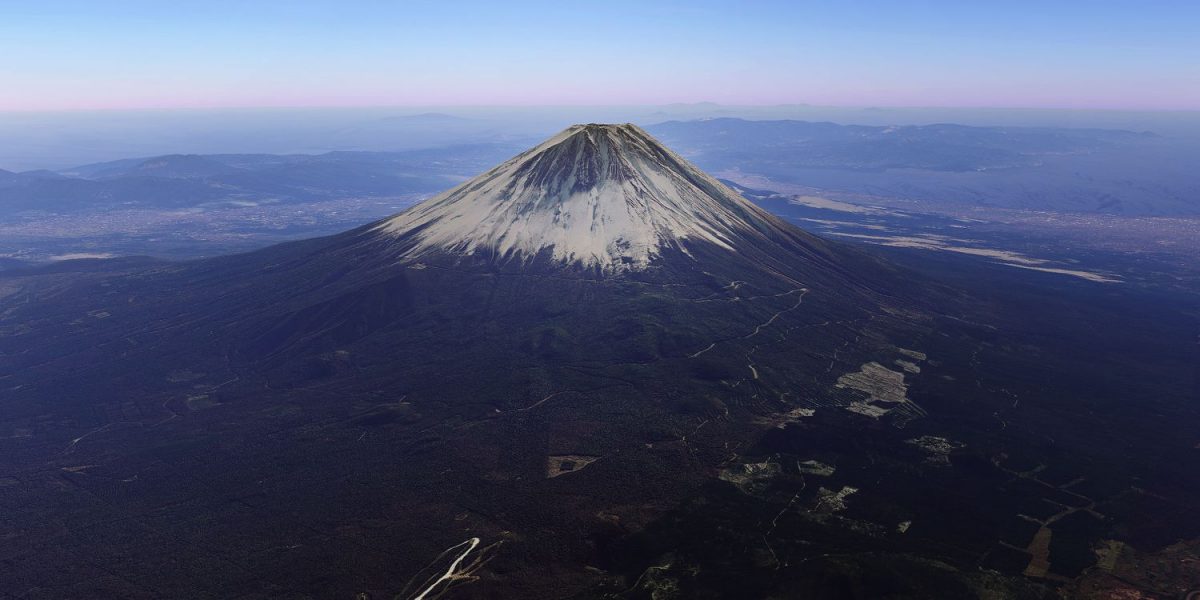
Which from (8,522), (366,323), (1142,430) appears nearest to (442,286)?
(366,323)

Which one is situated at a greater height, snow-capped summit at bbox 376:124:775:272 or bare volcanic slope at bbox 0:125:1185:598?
snow-capped summit at bbox 376:124:775:272

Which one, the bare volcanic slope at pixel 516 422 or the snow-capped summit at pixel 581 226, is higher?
the snow-capped summit at pixel 581 226

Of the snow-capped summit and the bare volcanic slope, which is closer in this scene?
the bare volcanic slope

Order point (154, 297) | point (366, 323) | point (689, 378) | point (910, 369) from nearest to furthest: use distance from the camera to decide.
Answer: point (689, 378), point (910, 369), point (366, 323), point (154, 297)

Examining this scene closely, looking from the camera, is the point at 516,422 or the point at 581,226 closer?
the point at 516,422

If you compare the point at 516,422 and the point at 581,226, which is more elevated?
the point at 581,226

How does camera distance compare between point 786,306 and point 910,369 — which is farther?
point 786,306

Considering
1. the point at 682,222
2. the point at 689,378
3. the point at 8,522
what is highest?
the point at 682,222

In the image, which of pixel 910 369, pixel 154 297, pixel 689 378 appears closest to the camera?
pixel 689 378

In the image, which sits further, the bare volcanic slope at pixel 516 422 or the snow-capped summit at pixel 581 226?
the snow-capped summit at pixel 581 226

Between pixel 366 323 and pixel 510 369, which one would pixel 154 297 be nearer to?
pixel 366 323

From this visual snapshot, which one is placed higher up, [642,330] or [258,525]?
[642,330]
